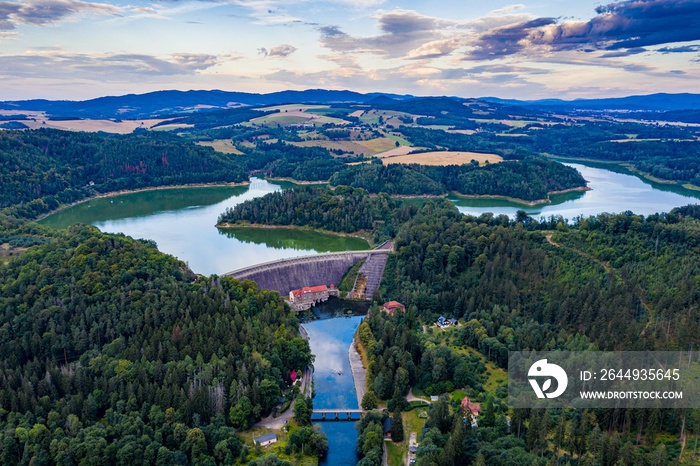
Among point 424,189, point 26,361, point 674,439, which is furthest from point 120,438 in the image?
point 424,189

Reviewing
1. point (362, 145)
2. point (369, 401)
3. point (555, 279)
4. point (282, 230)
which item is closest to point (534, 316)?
point (555, 279)

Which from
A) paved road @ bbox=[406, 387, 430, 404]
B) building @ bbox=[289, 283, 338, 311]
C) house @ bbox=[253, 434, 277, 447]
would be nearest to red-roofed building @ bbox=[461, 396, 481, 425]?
paved road @ bbox=[406, 387, 430, 404]

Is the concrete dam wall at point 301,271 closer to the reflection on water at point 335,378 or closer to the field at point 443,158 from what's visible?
the reflection on water at point 335,378

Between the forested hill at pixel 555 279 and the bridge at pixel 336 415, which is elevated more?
the forested hill at pixel 555 279

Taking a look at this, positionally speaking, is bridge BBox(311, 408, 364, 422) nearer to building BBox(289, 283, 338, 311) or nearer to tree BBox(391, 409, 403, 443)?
tree BBox(391, 409, 403, 443)

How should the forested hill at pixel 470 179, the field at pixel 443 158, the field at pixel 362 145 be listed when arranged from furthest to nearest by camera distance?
the field at pixel 362 145, the field at pixel 443 158, the forested hill at pixel 470 179

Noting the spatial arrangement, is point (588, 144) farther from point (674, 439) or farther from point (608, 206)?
point (674, 439)

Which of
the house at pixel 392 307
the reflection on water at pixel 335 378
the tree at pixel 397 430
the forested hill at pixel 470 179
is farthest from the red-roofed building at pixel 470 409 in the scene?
the forested hill at pixel 470 179
